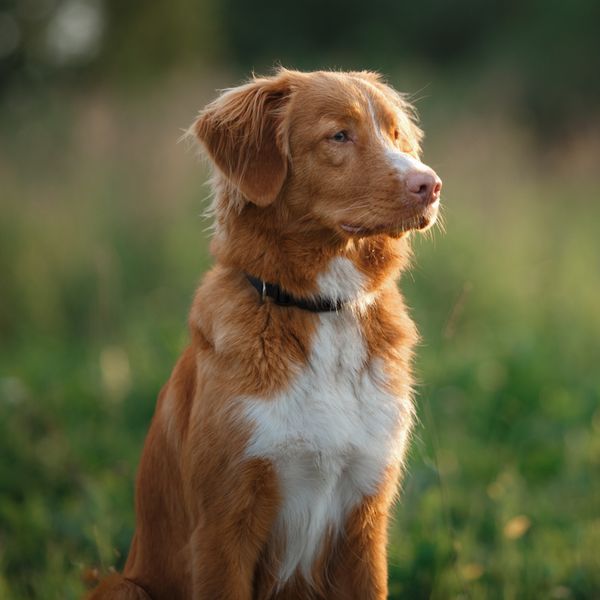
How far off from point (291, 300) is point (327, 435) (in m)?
0.45

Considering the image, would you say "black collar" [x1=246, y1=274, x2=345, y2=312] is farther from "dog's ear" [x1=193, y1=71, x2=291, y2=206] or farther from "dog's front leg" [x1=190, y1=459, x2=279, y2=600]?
"dog's front leg" [x1=190, y1=459, x2=279, y2=600]

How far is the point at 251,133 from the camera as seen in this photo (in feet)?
9.93

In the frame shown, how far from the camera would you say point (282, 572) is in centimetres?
291

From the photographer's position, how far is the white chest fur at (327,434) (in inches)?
108

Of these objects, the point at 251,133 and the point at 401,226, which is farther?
the point at 251,133

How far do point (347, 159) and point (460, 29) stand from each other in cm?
2038

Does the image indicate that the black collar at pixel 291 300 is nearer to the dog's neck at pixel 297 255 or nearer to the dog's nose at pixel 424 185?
the dog's neck at pixel 297 255

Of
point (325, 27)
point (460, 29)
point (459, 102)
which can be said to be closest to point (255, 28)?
point (325, 27)

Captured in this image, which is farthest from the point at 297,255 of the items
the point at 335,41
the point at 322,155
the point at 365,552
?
the point at 335,41

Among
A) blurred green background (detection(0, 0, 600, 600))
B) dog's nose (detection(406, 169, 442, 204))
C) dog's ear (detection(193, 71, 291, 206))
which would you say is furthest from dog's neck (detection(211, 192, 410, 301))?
blurred green background (detection(0, 0, 600, 600))

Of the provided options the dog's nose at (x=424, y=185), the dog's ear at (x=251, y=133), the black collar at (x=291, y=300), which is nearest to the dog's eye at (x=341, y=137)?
the dog's ear at (x=251, y=133)

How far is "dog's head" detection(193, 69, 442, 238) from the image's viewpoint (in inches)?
112

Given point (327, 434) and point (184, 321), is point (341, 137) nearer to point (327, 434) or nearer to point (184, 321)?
point (327, 434)

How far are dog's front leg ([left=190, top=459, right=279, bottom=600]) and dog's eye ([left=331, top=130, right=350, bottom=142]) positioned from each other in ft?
3.50
